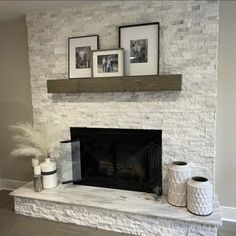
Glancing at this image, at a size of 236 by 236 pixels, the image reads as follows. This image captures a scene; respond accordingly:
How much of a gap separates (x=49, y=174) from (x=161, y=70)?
1785 millimetres

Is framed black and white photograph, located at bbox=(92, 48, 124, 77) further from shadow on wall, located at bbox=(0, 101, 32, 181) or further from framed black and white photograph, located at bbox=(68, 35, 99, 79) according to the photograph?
shadow on wall, located at bbox=(0, 101, 32, 181)

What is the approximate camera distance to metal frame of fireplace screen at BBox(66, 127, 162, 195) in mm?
2740

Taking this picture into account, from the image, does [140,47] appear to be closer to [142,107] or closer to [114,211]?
[142,107]

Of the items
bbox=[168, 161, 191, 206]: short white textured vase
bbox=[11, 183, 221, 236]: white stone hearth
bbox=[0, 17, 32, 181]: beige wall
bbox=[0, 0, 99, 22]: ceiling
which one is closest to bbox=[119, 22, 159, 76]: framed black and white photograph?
bbox=[0, 0, 99, 22]: ceiling

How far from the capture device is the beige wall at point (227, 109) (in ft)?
8.17

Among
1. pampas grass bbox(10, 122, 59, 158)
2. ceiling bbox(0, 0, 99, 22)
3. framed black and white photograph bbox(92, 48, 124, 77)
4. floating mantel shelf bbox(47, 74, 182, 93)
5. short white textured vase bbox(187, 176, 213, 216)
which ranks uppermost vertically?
ceiling bbox(0, 0, 99, 22)

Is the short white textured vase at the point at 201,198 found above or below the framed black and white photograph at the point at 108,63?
below

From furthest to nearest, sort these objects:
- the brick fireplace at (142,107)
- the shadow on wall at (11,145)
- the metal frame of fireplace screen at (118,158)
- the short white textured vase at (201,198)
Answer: the shadow on wall at (11,145)
the metal frame of fireplace screen at (118,158)
the brick fireplace at (142,107)
the short white textured vase at (201,198)

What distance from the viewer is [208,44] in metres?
2.45

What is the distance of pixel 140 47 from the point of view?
8.67 ft

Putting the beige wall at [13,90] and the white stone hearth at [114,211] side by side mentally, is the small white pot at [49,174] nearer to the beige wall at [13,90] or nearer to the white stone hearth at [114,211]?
the white stone hearth at [114,211]

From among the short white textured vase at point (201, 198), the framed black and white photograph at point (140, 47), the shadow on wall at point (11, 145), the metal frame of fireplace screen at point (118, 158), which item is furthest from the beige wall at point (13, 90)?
the short white textured vase at point (201, 198)

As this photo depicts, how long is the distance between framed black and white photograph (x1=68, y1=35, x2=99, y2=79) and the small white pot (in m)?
1.10

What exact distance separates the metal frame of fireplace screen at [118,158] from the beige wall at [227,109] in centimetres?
67
